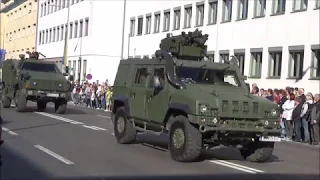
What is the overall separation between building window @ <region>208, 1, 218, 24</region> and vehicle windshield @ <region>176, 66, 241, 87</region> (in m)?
25.0

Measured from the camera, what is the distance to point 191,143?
38.4 ft

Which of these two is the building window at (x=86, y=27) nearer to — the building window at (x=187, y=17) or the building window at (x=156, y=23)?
the building window at (x=156, y=23)

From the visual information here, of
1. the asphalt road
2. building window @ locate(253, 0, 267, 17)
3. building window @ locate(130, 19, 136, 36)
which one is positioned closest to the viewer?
the asphalt road

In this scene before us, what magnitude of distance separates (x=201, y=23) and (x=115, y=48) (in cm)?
2001

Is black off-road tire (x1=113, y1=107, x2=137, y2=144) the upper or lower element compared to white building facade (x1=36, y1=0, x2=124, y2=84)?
lower

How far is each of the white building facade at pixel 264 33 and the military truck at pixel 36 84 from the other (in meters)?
8.08

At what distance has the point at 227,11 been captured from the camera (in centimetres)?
3697

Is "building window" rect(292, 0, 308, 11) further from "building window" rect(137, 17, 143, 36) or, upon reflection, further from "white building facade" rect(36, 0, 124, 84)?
"white building facade" rect(36, 0, 124, 84)

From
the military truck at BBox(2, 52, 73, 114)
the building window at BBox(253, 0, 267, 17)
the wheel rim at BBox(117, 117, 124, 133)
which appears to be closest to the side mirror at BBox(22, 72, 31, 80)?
the military truck at BBox(2, 52, 73, 114)

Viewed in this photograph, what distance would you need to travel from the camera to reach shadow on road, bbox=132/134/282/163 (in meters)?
13.3

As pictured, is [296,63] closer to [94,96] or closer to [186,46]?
[94,96]

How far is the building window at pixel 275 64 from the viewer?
104 ft

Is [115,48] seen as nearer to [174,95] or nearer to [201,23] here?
[201,23]

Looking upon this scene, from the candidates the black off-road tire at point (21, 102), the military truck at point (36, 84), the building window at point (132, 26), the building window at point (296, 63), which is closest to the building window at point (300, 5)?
the building window at point (296, 63)
